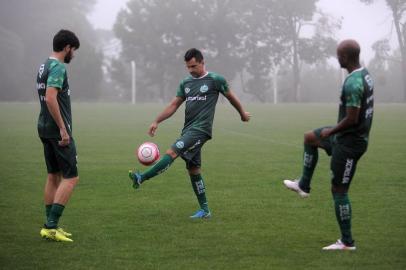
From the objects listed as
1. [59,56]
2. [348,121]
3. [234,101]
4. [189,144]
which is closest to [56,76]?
[59,56]

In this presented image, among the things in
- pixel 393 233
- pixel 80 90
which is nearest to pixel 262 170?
pixel 393 233

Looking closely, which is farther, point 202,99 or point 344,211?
point 202,99

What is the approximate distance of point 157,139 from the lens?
23094 mm

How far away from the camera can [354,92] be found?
739cm

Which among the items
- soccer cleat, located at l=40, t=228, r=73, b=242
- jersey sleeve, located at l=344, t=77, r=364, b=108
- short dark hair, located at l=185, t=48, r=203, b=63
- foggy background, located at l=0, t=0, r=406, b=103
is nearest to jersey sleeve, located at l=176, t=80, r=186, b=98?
short dark hair, located at l=185, t=48, r=203, b=63

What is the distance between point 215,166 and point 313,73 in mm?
57243

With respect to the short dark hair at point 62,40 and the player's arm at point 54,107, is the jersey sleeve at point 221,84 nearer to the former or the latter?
the short dark hair at point 62,40

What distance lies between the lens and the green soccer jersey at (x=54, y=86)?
826 cm

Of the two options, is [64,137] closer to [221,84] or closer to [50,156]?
[50,156]

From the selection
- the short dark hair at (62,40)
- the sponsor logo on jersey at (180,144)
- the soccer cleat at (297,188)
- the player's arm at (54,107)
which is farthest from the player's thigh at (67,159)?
the soccer cleat at (297,188)

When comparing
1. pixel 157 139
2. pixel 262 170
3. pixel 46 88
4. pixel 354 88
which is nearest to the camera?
pixel 354 88

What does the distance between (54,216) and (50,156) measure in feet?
2.36

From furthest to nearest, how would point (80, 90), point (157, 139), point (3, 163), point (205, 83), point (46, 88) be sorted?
point (80, 90), point (157, 139), point (3, 163), point (205, 83), point (46, 88)

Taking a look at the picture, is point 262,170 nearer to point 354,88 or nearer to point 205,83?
point 205,83
